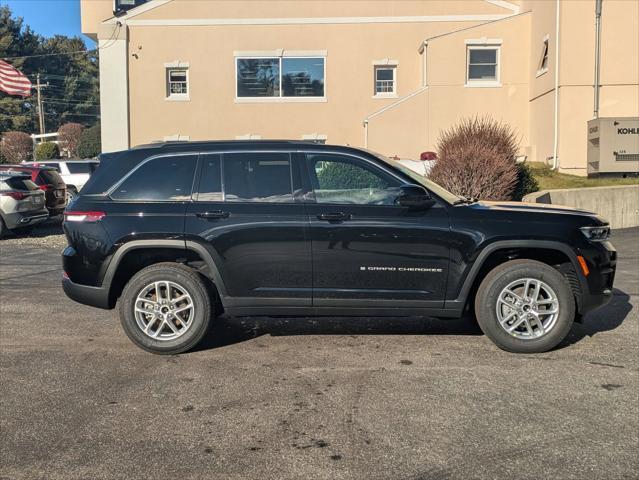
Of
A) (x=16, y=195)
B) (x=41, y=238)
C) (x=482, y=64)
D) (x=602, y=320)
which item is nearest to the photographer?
(x=602, y=320)

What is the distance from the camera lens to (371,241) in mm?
5477

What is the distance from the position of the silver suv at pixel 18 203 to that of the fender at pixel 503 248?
11900 millimetres

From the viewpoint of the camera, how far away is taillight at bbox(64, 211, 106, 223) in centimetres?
564

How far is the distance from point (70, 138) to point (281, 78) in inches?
1395

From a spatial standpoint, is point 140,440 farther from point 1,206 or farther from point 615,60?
point 615,60

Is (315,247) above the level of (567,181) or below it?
below

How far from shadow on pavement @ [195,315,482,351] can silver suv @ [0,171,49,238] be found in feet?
30.6

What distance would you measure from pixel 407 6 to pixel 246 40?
6547 millimetres

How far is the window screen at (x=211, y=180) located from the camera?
18.6ft

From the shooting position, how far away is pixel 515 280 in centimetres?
554

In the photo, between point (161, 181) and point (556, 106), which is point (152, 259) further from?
point (556, 106)

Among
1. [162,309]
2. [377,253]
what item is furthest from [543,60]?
[162,309]

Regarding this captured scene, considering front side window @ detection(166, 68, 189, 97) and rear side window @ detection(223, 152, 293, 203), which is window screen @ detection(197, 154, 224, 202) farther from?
front side window @ detection(166, 68, 189, 97)

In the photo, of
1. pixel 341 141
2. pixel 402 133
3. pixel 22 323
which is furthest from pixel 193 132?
pixel 22 323
